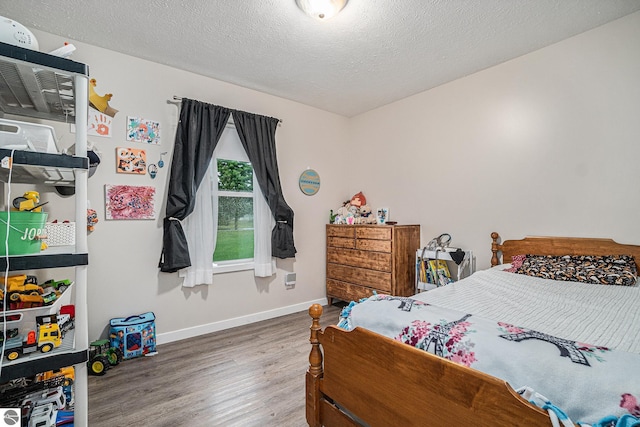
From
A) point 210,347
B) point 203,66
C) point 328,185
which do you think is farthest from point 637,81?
point 210,347

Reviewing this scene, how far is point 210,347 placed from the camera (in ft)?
8.73

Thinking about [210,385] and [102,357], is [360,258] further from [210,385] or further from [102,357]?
[102,357]

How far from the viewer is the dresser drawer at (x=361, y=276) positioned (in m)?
3.21

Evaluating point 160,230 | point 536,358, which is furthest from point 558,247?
point 160,230

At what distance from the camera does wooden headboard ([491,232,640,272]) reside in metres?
2.17

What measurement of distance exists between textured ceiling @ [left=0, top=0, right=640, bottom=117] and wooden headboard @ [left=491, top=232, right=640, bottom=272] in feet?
5.34

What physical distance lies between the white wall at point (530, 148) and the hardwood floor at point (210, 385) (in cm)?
210

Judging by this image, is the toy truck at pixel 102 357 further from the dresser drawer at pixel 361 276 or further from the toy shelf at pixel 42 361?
the dresser drawer at pixel 361 276

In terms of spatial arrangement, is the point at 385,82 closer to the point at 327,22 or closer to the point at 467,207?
the point at 327,22

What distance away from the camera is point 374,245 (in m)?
3.31

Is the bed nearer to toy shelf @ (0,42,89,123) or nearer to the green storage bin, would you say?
the green storage bin

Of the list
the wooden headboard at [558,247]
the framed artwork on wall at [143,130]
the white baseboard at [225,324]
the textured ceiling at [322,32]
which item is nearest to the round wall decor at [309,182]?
the textured ceiling at [322,32]

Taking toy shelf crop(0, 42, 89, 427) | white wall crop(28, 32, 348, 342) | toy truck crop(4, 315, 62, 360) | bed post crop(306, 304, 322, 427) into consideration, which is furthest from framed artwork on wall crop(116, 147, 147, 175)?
bed post crop(306, 304, 322, 427)

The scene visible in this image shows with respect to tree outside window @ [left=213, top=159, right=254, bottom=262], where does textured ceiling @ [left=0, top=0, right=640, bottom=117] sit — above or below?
above
